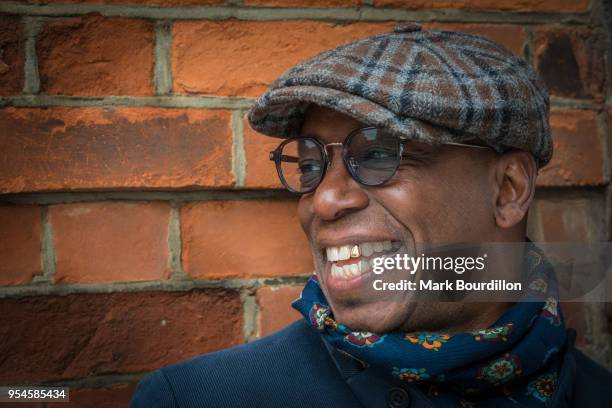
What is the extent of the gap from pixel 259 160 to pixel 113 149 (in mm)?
326

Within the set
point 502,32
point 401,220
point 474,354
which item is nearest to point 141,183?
Result: point 401,220

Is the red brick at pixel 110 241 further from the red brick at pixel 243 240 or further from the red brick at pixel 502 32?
the red brick at pixel 502 32

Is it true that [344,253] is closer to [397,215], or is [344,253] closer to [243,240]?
[397,215]

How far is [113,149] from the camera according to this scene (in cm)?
138

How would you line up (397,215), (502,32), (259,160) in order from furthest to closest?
(502,32)
(259,160)
(397,215)

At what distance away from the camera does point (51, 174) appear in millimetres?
1354

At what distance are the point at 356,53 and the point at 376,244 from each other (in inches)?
15.1

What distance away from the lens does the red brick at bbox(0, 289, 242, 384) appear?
1371mm

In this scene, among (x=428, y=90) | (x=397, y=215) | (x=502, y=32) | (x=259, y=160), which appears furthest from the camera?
(x=502, y=32)

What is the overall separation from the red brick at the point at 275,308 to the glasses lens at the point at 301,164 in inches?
10.9

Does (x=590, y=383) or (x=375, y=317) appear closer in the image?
(x=375, y=317)

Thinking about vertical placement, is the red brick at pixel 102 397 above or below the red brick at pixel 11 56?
below

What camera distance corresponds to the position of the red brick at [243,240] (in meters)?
1.44

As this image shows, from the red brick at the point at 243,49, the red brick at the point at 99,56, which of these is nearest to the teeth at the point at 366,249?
the red brick at the point at 243,49
